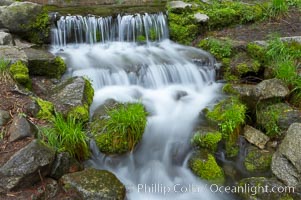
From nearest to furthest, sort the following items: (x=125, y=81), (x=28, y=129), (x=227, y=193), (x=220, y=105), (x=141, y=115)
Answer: (x=28, y=129), (x=227, y=193), (x=141, y=115), (x=220, y=105), (x=125, y=81)

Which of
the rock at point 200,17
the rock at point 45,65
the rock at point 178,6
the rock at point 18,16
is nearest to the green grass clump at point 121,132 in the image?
the rock at point 45,65

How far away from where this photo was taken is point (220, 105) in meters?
5.55

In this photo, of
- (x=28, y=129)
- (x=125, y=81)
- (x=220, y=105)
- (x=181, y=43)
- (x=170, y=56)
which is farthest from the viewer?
(x=181, y=43)

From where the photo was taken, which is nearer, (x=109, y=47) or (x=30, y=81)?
(x=30, y=81)

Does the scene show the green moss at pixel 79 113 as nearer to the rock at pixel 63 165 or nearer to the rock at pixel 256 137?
the rock at pixel 63 165

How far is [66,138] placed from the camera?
420 cm

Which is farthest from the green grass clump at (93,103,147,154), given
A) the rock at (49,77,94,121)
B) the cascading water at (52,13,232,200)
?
the rock at (49,77,94,121)

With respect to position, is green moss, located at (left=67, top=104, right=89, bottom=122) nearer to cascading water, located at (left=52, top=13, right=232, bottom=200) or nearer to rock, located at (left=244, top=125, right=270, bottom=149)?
cascading water, located at (left=52, top=13, right=232, bottom=200)

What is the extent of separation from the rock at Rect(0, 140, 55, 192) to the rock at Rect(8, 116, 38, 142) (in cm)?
35

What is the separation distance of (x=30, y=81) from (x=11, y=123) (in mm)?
1658

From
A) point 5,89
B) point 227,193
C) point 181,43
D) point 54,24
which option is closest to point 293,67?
point 227,193

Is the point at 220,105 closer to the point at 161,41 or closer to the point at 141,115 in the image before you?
the point at 141,115

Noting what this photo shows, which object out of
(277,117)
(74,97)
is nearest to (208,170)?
(277,117)

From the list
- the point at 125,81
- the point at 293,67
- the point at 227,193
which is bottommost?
the point at 227,193
